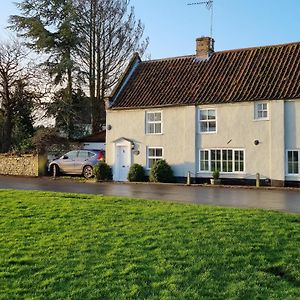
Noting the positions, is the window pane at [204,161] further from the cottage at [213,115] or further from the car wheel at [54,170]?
the car wheel at [54,170]

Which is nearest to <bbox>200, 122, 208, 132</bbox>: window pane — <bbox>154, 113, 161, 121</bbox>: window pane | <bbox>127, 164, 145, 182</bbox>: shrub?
<bbox>154, 113, 161, 121</bbox>: window pane

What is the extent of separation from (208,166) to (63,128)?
1796 centimetres

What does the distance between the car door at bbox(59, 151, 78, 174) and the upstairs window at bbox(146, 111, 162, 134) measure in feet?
17.3

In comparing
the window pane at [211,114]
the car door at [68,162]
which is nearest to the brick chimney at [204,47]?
the window pane at [211,114]

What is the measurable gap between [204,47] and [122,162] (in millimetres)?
9386

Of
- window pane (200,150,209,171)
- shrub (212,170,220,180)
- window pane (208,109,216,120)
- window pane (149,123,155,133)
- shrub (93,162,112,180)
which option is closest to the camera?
shrub (212,170,220,180)

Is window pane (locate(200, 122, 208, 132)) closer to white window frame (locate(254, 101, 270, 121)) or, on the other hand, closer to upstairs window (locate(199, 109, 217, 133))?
upstairs window (locate(199, 109, 217, 133))

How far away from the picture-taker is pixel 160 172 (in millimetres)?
27953

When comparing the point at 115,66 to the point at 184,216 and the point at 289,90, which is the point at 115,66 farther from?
the point at 184,216

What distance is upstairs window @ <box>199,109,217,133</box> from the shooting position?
27.9 metres

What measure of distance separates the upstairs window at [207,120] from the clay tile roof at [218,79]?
656 millimetres

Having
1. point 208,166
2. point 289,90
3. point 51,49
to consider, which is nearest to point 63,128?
point 51,49

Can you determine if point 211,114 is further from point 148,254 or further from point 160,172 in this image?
point 148,254

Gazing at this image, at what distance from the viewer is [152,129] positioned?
30.0 meters
